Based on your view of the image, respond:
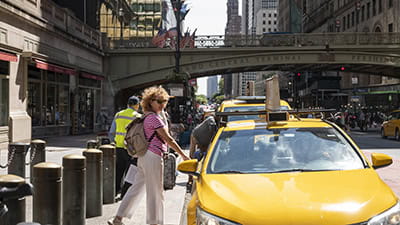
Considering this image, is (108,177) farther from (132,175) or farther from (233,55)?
(233,55)

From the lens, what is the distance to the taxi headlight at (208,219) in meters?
3.67

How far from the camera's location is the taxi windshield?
471 centimetres

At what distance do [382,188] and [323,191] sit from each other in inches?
A: 24.5

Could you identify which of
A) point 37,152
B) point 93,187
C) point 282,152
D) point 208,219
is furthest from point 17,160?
point 208,219

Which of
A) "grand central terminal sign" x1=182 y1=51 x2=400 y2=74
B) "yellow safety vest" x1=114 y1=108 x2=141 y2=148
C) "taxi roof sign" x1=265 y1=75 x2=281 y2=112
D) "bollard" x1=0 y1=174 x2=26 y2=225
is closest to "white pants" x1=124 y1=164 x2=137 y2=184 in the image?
"yellow safety vest" x1=114 y1=108 x2=141 y2=148

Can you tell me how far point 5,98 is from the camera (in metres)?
19.0

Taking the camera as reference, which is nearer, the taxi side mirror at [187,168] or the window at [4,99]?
the taxi side mirror at [187,168]

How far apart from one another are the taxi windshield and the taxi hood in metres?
A: 0.22

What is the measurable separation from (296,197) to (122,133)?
485 centimetres

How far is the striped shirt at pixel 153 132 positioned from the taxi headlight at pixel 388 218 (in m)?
2.89

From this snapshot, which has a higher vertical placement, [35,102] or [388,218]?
[35,102]

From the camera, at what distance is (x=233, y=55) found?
36.8 meters

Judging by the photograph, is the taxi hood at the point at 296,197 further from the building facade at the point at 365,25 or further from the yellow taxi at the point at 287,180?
the building facade at the point at 365,25

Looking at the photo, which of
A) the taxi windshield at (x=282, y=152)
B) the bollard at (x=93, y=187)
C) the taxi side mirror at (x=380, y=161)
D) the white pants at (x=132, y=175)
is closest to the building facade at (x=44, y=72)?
the bollard at (x=93, y=187)
